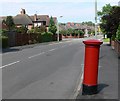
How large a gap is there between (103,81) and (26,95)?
3398mm

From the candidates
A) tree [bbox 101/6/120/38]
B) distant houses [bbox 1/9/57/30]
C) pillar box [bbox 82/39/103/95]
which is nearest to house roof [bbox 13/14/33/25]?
distant houses [bbox 1/9/57/30]

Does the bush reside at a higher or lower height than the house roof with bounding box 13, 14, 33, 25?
lower

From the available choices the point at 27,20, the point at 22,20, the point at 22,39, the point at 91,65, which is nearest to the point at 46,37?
the point at 22,39

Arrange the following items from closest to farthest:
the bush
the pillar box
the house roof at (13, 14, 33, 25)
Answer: the pillar box → the bush → the house roof at (13, 14, 33, 25)

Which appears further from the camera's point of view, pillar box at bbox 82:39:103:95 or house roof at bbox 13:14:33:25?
house roof at bbox 13:14:33:25

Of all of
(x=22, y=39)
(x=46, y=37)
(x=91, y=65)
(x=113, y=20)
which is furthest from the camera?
(x=46, y=37)

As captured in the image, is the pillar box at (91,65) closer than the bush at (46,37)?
Yes

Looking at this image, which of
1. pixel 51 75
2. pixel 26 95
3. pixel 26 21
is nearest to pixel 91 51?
pixel 26 95

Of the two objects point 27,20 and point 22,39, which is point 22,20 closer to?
point 27,20

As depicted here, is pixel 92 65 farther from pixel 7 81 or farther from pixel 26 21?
pixel 26 21

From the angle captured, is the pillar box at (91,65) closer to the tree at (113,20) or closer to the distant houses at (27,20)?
the tree at (113,20)

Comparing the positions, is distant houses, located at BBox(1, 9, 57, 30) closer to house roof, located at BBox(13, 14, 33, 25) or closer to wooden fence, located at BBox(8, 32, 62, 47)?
house roof, located at BBox(13, 14, 33, 25)

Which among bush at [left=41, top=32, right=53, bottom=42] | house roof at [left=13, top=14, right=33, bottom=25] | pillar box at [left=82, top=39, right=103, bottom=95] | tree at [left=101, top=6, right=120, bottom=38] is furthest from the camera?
house roof at [left=13, top=14, right=33, bottom=25]

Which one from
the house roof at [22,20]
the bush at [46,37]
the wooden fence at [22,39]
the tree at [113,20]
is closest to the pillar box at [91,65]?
the tree at [113,20]
